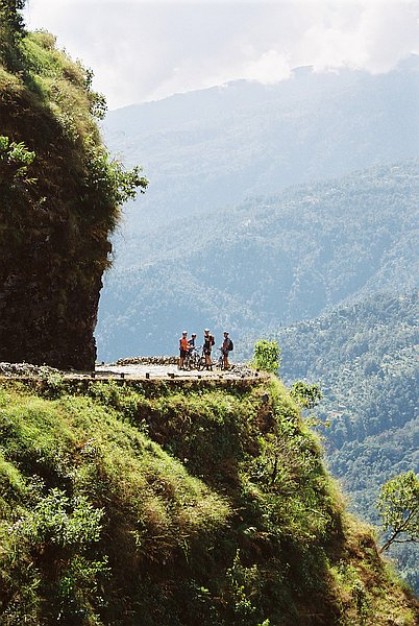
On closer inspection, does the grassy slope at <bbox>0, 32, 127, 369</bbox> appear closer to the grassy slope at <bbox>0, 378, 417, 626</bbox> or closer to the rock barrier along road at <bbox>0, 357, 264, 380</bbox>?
the rock barrier along road at <bbox>0, 357, 264, 380</bbox>

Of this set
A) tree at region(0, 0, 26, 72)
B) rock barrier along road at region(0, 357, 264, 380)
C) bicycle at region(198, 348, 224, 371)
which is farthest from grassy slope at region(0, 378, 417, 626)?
tree at region(0, 0, 26, 72)

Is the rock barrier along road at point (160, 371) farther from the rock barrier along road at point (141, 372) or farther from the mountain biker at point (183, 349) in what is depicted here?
the mountain biker at point (183, 349)

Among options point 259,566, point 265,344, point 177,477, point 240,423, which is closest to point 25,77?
point 240,423

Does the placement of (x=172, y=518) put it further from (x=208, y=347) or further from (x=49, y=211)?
(x=208, y=347)

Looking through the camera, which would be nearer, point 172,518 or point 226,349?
point 172,518

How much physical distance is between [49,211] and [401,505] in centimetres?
2518

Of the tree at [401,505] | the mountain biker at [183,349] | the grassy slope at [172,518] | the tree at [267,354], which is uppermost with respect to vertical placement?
the tree at [267,354]

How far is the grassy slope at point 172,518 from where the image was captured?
50.2 ft

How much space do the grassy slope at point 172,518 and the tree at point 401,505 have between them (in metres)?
11.1

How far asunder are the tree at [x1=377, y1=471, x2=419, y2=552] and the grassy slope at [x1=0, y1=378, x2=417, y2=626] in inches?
438

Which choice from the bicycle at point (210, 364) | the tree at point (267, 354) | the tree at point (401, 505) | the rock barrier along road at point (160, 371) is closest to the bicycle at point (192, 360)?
the bicycle at point (210, 364)

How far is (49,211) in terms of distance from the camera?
28781mm

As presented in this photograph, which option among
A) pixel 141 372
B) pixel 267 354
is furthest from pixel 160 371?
pixel 267 354

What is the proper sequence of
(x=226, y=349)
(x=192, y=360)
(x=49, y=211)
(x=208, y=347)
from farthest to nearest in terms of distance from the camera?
(x=192, y=360) → (x=208, y=347) → (x=226, y=349) → (x=49, y=211)
